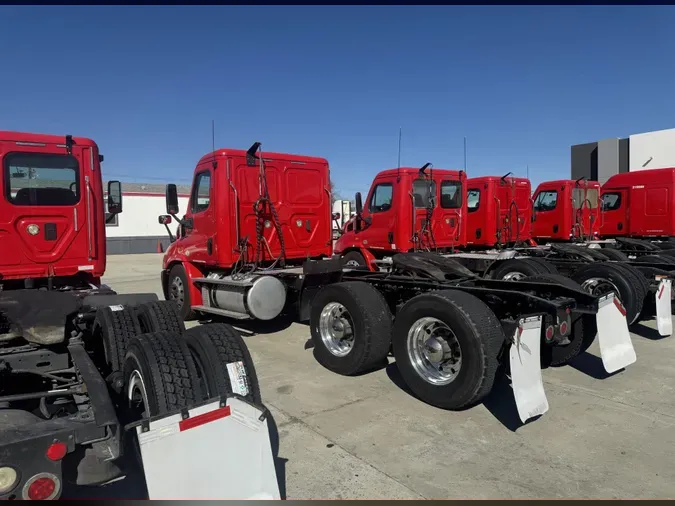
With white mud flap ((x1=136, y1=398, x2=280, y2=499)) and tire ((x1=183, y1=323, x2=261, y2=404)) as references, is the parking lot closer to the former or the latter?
tire ((x1=183, y1=323, x2=261, y2=404))

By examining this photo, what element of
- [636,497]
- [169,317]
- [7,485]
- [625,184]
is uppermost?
[625,184]

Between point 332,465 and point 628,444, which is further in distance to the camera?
point 628,444

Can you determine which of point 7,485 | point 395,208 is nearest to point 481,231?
point 395,208

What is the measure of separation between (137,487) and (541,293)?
156 inches

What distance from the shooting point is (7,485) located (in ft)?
6.62

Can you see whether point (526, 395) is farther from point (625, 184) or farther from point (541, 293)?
point (625, 184)

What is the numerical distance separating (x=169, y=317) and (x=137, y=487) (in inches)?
52.7

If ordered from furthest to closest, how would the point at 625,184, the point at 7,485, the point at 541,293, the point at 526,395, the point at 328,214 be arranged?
the point at 625,184, the point at 328,214, the point at 541,293, the point at 526,395, the point at 7,485

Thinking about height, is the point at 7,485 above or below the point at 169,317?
below

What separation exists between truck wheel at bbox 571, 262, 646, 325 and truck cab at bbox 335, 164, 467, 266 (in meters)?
3.08

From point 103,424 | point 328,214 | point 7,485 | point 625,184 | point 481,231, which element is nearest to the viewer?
point 7,485

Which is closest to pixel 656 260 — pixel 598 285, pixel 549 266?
pixel 549 266

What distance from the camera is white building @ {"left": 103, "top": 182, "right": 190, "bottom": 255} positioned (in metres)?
30.1

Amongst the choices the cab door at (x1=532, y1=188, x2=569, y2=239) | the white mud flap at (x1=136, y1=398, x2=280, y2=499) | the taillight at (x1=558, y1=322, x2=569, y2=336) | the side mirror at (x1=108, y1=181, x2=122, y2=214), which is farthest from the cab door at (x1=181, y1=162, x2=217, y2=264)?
the cab door at (x1=532, y1=188, x2=569, y2=239)
